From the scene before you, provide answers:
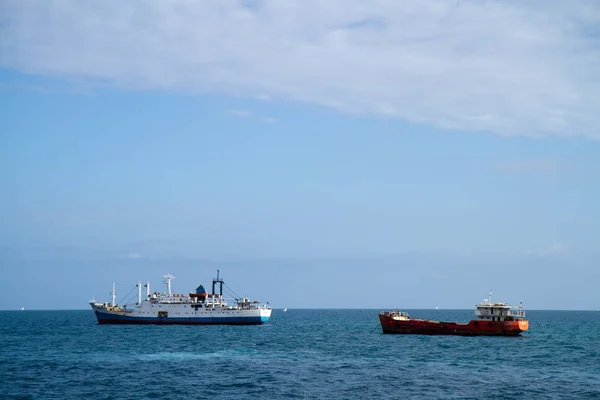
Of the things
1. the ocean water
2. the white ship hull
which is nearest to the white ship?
the white ship hull

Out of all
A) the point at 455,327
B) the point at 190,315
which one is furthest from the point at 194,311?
the point at 455,327

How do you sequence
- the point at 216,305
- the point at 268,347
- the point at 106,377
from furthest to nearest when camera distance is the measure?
the point at 216,305 < the point at 268,347 < the point at 106,377

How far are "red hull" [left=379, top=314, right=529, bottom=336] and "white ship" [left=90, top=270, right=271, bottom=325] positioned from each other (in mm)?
37626

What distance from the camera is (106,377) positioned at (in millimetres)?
62812

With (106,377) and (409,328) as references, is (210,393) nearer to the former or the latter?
(106,377)

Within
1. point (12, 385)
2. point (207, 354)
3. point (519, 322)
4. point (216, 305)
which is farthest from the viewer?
point (216, 305)

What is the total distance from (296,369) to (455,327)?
53.8m

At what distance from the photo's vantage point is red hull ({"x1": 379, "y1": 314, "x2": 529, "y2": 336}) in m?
112

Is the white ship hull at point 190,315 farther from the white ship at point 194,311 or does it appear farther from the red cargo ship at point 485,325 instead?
the red cargo ship at point 485,325

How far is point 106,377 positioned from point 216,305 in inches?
3349

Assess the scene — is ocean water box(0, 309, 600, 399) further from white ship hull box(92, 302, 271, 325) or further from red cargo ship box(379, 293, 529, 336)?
white ship hull box(92, 302, 271, 325)

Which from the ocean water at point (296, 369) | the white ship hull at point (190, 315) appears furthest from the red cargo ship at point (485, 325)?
the white ship hull at point (190, 315)

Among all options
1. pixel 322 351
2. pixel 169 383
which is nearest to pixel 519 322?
pixel 322 351

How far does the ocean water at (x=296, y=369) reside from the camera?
181 feet
